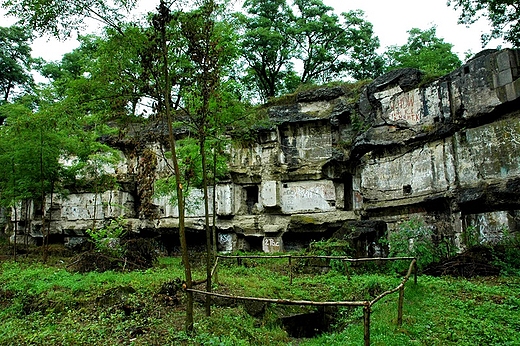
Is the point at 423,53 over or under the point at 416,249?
over

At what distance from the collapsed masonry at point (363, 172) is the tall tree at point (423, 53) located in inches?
312

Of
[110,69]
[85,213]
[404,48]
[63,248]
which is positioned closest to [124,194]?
[85,213]

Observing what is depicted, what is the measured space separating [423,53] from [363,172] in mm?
11216

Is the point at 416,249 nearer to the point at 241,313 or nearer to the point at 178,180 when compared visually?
the point at 241,313

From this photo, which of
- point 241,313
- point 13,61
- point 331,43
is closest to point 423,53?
point 331,43

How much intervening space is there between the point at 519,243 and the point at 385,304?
19.9 feet

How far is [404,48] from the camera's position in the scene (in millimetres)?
26453

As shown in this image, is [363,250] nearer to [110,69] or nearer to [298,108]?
[298,108]

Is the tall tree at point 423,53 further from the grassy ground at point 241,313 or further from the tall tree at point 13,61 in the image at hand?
the tall tree at point 13,61

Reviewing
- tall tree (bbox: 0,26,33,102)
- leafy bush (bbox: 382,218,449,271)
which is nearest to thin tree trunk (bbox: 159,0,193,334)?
leafy bush (bbox: 382,218,449,271)

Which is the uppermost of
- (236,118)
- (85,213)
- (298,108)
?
(298,108)

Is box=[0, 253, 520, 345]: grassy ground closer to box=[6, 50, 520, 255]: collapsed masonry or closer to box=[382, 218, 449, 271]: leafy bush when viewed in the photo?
box=[382, 218, 449, 271]: leafy bush

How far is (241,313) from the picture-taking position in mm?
7355

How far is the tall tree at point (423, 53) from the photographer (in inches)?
919
